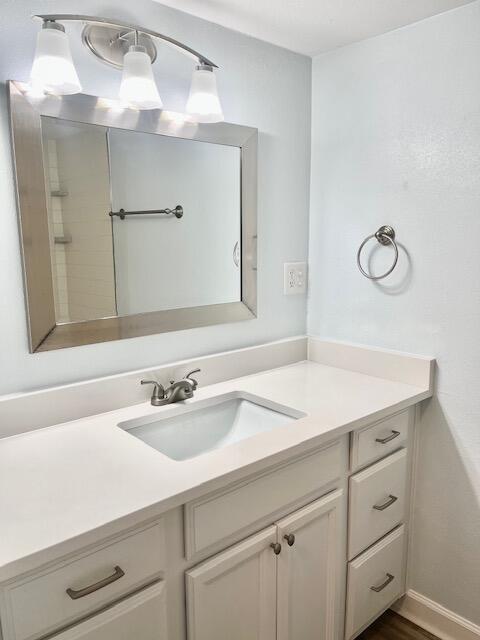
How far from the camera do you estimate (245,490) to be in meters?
1.17

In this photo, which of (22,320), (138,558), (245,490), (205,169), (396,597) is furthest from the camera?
(396,597)

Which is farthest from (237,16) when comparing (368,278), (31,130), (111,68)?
(368,278)

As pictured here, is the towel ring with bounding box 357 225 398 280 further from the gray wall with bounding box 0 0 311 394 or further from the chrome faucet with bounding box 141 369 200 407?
the chrome faucet with bounding box 141 369 200 407

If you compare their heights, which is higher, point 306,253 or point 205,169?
point 205,169

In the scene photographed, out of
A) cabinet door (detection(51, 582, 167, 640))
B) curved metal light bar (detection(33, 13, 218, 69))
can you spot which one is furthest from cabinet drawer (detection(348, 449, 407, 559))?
curved metal light bar (detection(33, 13, 218, 69))

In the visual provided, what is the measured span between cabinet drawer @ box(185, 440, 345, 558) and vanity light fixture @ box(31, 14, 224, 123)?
1029 mm

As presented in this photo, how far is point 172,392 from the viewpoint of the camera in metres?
1.51

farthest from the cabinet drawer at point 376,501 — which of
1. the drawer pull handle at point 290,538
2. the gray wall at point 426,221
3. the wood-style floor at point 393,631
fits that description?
the wood-style floor at point 393,631

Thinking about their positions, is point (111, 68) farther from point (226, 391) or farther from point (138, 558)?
point (138, 558)

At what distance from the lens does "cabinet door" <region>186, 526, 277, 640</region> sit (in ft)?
3.64

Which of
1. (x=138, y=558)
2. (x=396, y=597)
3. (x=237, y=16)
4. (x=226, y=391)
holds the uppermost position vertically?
(x=237, y=16)

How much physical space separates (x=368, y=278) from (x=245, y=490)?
97 cm

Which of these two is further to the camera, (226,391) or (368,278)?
(368,278)

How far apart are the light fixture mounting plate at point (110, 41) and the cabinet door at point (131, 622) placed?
1310mm
